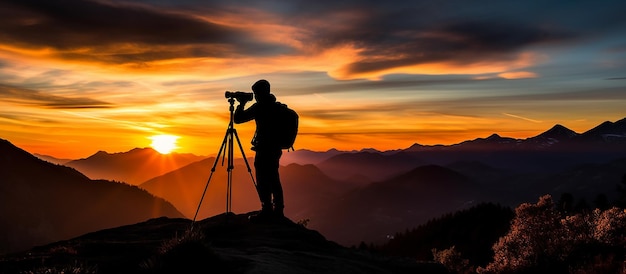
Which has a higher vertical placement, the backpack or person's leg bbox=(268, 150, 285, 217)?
the backpack

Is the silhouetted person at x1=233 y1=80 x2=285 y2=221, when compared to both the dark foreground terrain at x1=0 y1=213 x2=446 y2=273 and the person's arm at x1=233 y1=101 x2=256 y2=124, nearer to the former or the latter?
the person's arm at x1=233 y1=101 x2=256 y2=124

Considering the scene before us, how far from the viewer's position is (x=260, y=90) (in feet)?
44.9

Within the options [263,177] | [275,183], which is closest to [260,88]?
[263,177]

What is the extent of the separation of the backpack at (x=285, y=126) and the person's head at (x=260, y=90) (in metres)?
0.46

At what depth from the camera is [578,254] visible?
29.2m

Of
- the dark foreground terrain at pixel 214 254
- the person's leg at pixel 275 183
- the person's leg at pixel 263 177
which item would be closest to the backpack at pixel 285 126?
the person's leg at pixel 275 183

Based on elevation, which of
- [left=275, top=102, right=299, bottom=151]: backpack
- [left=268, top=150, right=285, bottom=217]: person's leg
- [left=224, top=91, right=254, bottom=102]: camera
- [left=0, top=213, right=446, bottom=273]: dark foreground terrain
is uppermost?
[left=224, top=91, right=254, bottom=102]: camera

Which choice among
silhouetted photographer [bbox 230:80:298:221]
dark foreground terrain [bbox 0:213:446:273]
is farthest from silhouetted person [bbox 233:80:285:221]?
dark foreground terrain [bbox 0:213:446:273]

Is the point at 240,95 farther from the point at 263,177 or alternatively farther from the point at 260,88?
the point at 263,177

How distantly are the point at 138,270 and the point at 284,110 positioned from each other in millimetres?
7097

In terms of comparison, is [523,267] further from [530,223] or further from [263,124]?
[263,124]

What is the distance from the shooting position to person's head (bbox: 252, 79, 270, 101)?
1366cm

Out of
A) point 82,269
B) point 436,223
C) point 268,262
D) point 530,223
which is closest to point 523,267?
point 530,223

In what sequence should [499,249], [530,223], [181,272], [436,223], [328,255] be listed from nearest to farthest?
[181,272], [328,255], [530,223], [499,249], [436,223]
